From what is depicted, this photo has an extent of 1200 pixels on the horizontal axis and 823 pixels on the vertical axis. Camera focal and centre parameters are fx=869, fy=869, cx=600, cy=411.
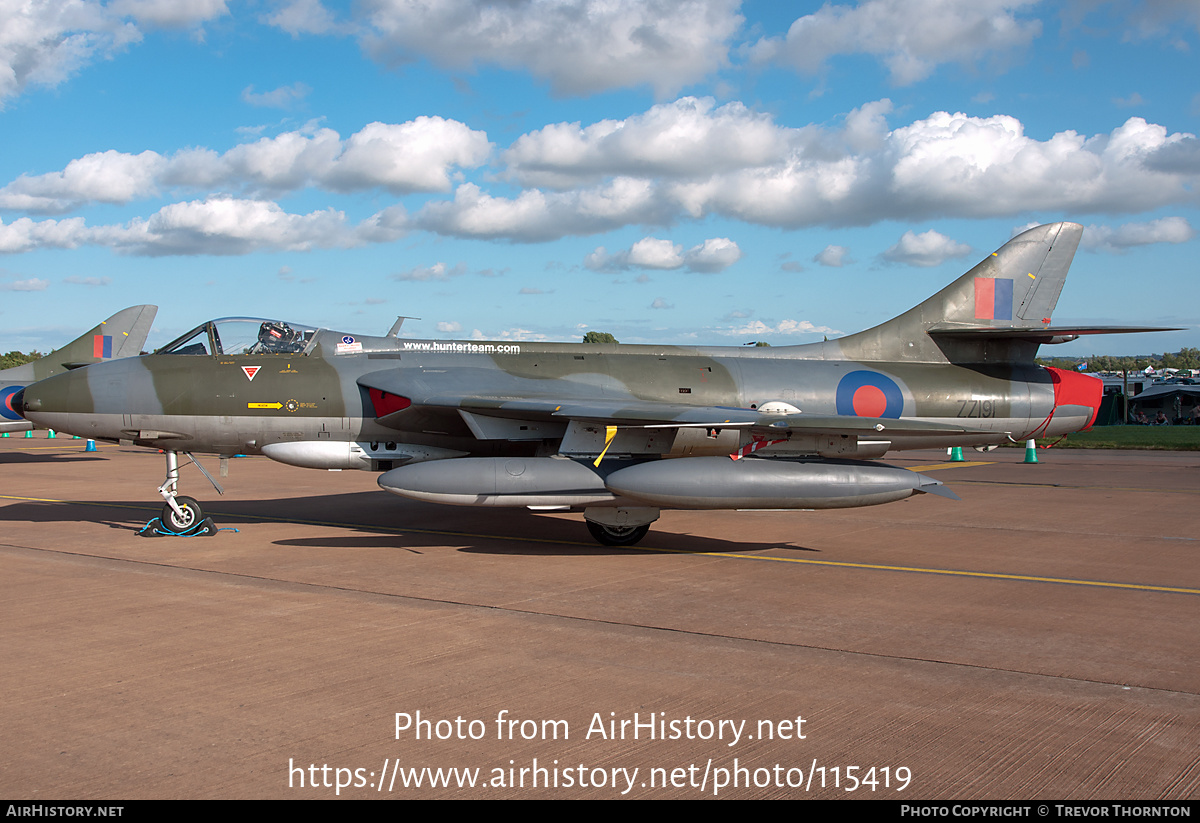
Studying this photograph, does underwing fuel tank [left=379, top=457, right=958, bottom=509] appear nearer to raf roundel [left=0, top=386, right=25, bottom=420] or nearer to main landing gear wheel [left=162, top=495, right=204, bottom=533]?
main landing gear wheel [left=162, top=495, right=204, bottom=533]

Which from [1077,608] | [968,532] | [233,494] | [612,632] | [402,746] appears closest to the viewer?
[402,746]

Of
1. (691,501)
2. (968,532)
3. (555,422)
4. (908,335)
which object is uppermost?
(908,335)

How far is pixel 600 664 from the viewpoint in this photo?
5.56 meters

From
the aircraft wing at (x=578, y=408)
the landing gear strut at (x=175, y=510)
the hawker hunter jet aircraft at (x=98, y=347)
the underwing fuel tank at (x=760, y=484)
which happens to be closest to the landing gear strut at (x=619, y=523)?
the underwing fuel tank at (x=760, y=484)

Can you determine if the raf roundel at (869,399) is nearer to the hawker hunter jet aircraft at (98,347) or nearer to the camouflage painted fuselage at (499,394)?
the camouflage painted fuselage at (499,394)

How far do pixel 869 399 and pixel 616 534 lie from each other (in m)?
3.94

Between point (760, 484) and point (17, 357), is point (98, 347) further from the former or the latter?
point (17, 357)

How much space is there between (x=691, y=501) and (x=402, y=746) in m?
5.19

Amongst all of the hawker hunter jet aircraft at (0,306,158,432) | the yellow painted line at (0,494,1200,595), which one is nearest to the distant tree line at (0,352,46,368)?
the hawker hunter jet aircraft at (0,306,158,432)

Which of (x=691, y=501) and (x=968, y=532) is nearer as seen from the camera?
(x=691, y=501)

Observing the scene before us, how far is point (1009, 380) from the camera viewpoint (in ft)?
39.3

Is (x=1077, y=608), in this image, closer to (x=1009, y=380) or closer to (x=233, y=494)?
(x=1009, y=380)

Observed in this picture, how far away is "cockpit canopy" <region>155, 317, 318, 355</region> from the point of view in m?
11.1
